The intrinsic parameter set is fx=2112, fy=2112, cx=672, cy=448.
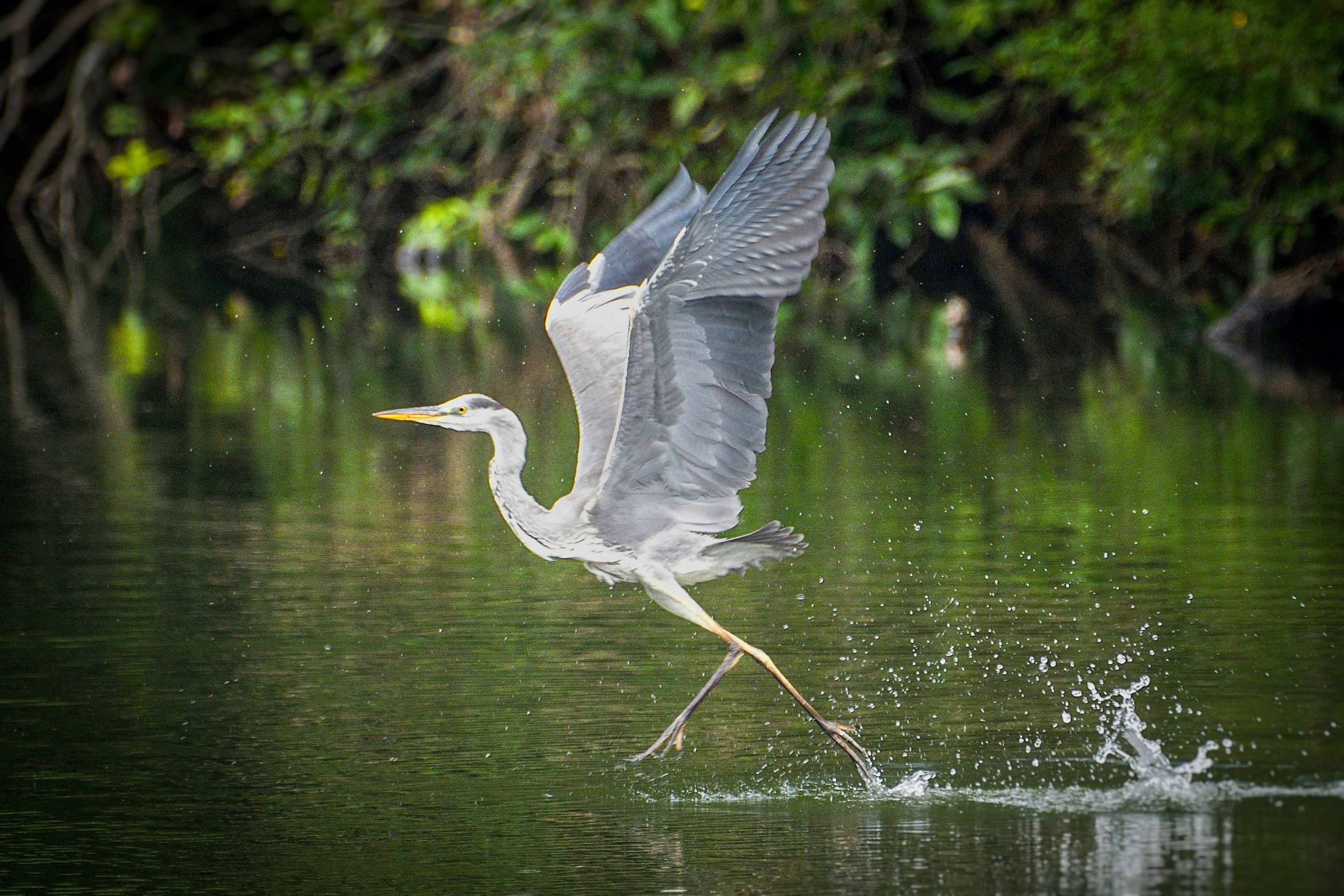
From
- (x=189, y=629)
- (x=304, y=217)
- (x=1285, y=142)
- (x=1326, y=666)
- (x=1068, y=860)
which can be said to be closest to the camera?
(x=1068, y=860)

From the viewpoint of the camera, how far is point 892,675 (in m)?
6.25

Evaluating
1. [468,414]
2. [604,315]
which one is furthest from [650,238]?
[468,414]

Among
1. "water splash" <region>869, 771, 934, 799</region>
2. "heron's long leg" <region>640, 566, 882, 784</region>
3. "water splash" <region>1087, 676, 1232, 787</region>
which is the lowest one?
"water splash" <region>869, 771, 934, 799</region>

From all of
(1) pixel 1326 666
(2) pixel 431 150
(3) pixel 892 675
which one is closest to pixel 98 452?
(3) pixel 892 675

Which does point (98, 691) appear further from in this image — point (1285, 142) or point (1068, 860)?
point (1285, 142)

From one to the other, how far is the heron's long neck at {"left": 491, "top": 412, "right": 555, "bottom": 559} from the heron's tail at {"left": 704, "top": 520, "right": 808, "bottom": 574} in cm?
48

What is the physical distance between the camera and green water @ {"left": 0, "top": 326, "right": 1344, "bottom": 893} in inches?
187

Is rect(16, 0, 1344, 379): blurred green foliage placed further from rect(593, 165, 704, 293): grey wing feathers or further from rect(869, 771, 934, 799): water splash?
rect(869, 771, 934, 799): water splash

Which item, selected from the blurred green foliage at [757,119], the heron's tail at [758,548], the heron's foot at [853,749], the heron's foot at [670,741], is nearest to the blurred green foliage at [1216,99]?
the blurred green foliage at [757,119]

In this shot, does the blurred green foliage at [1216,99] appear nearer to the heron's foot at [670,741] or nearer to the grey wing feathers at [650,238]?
the grey wing feathers at [650,238]

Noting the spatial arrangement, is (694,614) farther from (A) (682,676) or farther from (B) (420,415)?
(B) (420,415)

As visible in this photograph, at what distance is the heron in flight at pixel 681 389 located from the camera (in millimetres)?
5422

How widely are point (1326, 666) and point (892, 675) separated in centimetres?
125

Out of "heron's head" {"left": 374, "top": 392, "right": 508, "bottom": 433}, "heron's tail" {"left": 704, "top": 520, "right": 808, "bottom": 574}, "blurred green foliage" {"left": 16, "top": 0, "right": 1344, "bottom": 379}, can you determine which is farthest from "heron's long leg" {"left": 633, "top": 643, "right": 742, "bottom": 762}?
"blurred green foliage" {"left": 16, "top": 0, "right": 1344, "bottom": 379}
